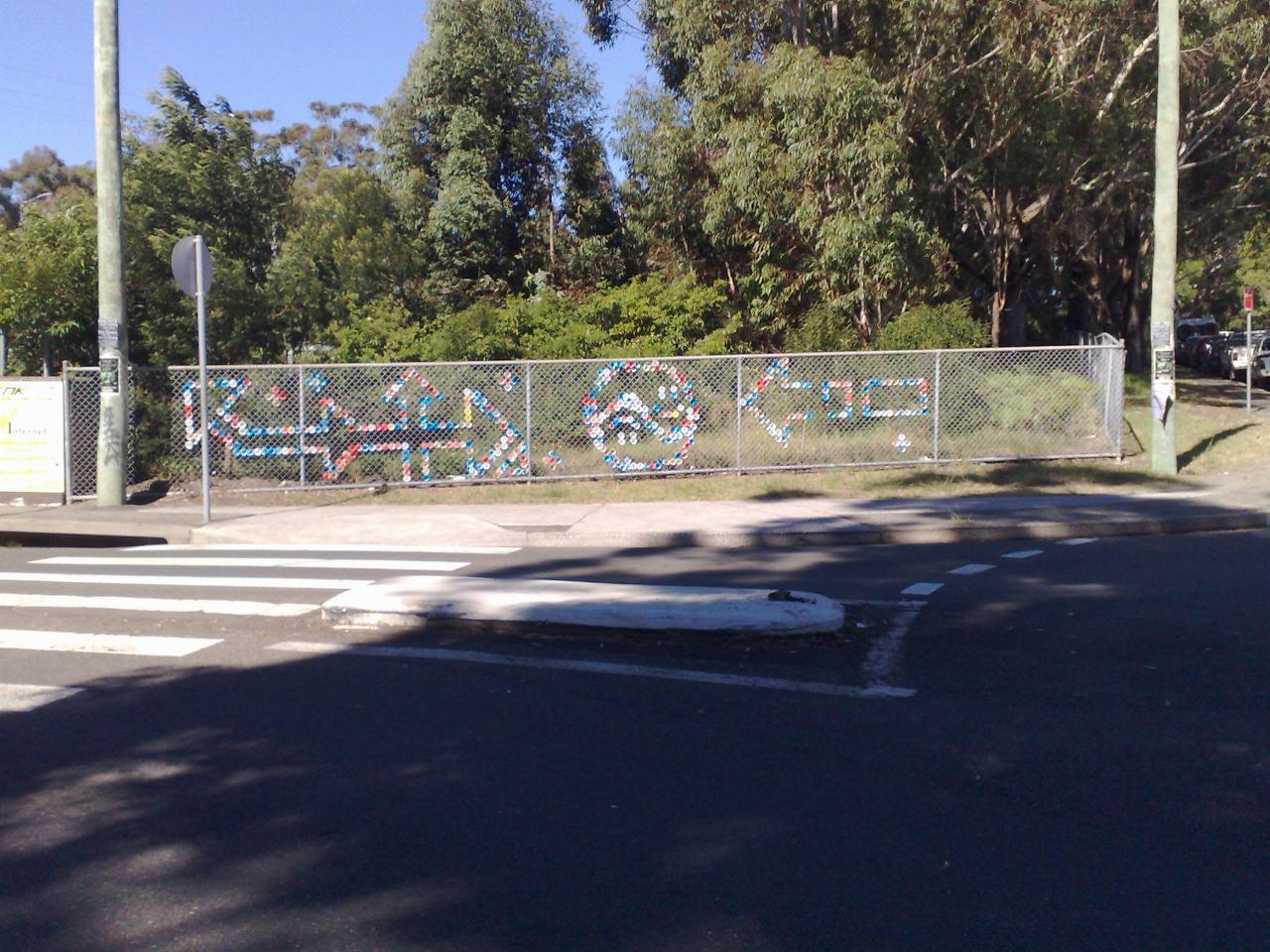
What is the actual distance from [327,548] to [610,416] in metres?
5.32

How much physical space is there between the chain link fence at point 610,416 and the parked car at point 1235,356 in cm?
2510

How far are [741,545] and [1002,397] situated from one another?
6.56m

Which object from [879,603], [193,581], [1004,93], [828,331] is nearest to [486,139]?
[828,331]

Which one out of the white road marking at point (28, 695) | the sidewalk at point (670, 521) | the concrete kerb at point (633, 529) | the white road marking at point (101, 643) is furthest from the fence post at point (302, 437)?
the white road marking at point (28, 695)

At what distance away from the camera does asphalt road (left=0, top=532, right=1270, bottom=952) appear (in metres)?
4.22

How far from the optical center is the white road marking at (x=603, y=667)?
6945 millimetres

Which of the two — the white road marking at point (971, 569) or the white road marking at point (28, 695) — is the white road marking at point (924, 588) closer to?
the white road marking at point (971, 569)

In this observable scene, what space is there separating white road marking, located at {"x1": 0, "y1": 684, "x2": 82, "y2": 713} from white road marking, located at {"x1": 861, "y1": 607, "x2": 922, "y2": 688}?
187 inches

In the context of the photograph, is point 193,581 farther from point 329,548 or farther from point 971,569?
point 971,569

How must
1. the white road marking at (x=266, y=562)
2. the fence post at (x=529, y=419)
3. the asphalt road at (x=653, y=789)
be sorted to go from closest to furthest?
the asphalt road at (x=653, y=789) < the white road marking at (x=266, y=562) < the fence post at (x=529, y=419)

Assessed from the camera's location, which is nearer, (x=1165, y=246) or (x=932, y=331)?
(x=1165, y=246)

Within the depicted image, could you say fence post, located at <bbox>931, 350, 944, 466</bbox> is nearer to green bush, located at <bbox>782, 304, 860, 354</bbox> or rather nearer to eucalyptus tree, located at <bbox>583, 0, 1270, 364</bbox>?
green bush, located at <bbox>782, 304, 860, 354</bbox>

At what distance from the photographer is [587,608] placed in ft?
27.7

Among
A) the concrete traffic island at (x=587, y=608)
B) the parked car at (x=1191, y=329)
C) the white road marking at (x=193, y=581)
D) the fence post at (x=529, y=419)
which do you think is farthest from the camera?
the parked car at (x=1191, y=329)
